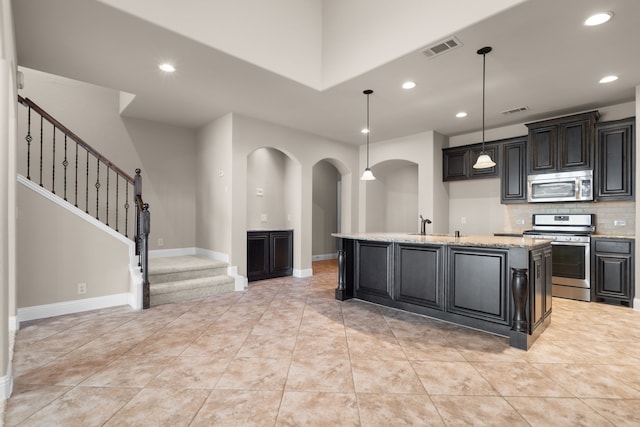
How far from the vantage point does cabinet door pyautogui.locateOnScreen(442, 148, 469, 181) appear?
237 inches

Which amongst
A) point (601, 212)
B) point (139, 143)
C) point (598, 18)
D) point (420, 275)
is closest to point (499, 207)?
point (601, 212)

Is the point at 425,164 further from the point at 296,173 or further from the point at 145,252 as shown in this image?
the point at 145,252

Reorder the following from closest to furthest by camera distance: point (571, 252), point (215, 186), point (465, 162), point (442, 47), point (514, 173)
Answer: point (442, 47) → point (571, 252) → point (514, 173) → point (215, 186) → point (465, 162)

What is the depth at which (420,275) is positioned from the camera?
3.69 meters

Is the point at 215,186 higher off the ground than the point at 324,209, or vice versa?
the point at 215,186

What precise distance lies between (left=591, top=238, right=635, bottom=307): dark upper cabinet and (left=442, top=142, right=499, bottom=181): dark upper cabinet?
6.35 ft

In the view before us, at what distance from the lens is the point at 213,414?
188 centimetres

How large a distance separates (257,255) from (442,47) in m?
4.19

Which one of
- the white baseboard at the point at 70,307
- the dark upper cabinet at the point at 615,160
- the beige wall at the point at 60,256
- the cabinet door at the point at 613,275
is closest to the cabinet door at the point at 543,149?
the dark upper cabinet at the point at 615,160

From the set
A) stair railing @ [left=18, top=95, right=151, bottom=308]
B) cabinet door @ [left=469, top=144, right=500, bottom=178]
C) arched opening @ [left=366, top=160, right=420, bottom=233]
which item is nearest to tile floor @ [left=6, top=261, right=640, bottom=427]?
stair railing @ [left=18, top=95, right=151, bottom=308]

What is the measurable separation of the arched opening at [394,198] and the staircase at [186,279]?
139 inches

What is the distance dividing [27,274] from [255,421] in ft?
11.1

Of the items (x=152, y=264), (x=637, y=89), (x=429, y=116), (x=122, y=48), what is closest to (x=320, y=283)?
(x=152, y=264)

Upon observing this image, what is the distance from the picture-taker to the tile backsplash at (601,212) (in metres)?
4.55
